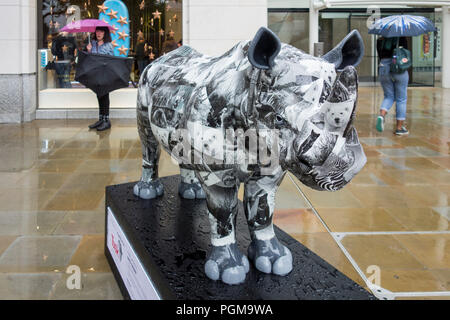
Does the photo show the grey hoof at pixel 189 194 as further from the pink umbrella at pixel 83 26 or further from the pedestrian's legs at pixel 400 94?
the pink umbrella at pixel 83 26

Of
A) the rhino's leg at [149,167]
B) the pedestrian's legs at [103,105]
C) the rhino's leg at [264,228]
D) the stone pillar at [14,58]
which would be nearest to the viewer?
the rhino's leg at [264,228]

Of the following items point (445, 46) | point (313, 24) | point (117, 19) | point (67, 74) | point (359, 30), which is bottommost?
point (67, 74)

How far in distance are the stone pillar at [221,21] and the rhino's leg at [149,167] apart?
6669 millimetres

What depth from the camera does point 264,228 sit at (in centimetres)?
229

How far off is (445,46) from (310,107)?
61.2 ft

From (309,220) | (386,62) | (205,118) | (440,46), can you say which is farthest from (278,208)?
(440,46)

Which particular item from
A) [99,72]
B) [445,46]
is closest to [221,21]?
[99,72]

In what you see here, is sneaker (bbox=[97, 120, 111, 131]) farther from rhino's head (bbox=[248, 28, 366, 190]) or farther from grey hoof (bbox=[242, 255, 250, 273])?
rhino's head (bbox=[248, 28, 366, 190])

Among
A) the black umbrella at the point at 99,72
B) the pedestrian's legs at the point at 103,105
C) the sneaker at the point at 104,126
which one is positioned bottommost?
the sneaker at the point at 104,126

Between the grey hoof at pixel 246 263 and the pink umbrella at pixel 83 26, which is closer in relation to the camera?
the grey hoof at pixel 246 263

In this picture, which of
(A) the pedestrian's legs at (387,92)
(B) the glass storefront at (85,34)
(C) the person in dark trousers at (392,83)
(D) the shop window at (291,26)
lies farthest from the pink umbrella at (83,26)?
(D) the shop window at (291,26)

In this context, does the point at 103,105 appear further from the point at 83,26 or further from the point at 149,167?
the point at 149,167

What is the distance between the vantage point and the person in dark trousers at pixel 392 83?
27.3 feet

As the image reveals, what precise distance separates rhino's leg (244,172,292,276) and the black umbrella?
7091 mm
